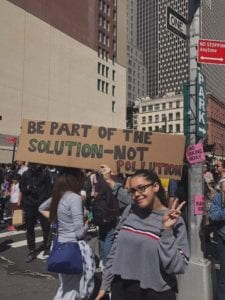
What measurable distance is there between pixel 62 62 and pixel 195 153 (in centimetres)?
5711

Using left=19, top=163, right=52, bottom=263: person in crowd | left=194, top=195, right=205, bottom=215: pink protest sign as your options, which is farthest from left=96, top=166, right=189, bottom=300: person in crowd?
left=19, top=163, right=52, bottom=263: person in crowd

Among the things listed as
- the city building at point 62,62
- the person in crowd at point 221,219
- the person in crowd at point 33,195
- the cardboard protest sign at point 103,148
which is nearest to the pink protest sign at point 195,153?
the cardboard protest sign at point 103,148

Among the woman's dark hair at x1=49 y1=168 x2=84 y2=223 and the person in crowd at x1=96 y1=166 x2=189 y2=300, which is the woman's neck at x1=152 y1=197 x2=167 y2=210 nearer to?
the person in crowd at x1=96 y1=166 x2=189 y2=300

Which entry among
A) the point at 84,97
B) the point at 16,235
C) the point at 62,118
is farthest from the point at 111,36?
the point at 16,235

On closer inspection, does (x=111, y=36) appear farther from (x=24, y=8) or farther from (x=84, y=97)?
(x=24, y=8)

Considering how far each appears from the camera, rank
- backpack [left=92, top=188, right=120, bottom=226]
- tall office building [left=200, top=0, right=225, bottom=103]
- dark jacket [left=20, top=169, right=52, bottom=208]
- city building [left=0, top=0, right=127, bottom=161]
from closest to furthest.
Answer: tall office building [left=200, top=0, right=225, bottom=103] < backpack [left=92, top=188, right=120, bottom=226] < dark jacket [left=20, top=169, right=52, bottom=208] < city building [left=0, top=0, right=127, bottom=161]

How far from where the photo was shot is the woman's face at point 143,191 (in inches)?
127

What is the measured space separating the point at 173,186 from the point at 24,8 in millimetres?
50665

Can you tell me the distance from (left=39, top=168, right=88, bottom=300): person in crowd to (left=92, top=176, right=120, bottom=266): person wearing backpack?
1.93 metres

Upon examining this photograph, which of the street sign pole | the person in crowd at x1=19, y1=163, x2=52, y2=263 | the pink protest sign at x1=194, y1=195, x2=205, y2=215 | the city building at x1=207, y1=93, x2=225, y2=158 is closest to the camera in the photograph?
the street sign pole

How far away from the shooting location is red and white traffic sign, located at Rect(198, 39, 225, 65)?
5684mm

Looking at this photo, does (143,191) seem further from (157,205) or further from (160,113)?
(160,113)

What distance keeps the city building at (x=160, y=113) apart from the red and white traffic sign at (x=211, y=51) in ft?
381

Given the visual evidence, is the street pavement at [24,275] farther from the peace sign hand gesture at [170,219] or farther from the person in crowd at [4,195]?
the person in crowd at [4,195]
